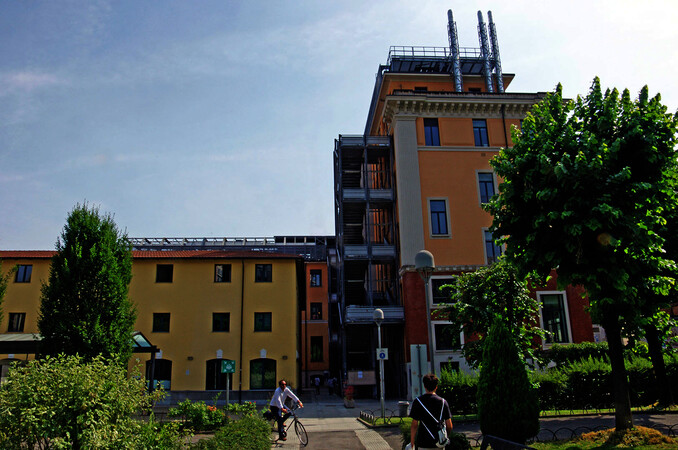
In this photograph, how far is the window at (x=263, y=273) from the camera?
117 ft

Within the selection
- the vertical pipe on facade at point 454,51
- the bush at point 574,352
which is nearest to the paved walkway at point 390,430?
the bush at point 574,352

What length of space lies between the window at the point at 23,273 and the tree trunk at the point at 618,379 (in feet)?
119

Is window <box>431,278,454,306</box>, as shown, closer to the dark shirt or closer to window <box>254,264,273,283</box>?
window <box>254,264,273,283</box>

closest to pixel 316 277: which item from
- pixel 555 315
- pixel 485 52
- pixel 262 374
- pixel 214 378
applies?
pixel 262 374

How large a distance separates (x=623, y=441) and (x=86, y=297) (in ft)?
56.6

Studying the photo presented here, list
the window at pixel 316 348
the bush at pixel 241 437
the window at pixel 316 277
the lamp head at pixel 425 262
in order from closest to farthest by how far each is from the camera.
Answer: the bush at pixel 241 437, the lamp head at pixel 425 262, the window at pixel 316 348, the window at pixel 316 277

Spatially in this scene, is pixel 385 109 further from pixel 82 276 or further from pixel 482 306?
pixel 82 276

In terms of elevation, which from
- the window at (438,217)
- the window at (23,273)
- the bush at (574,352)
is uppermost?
the window at (438,217)

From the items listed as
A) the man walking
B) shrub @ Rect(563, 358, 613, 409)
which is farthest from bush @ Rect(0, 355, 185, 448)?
shrub @ Rect(563, 358, 613, 409)

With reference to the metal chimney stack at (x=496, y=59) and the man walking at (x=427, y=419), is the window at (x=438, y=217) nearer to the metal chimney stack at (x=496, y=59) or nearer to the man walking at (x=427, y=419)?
the metal chimney stack at (x=496, y=59)

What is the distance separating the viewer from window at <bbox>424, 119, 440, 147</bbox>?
118 feet

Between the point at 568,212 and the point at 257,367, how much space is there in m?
27.1

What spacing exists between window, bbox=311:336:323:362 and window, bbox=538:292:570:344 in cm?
3120

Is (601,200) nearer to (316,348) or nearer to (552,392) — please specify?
(552,392)
